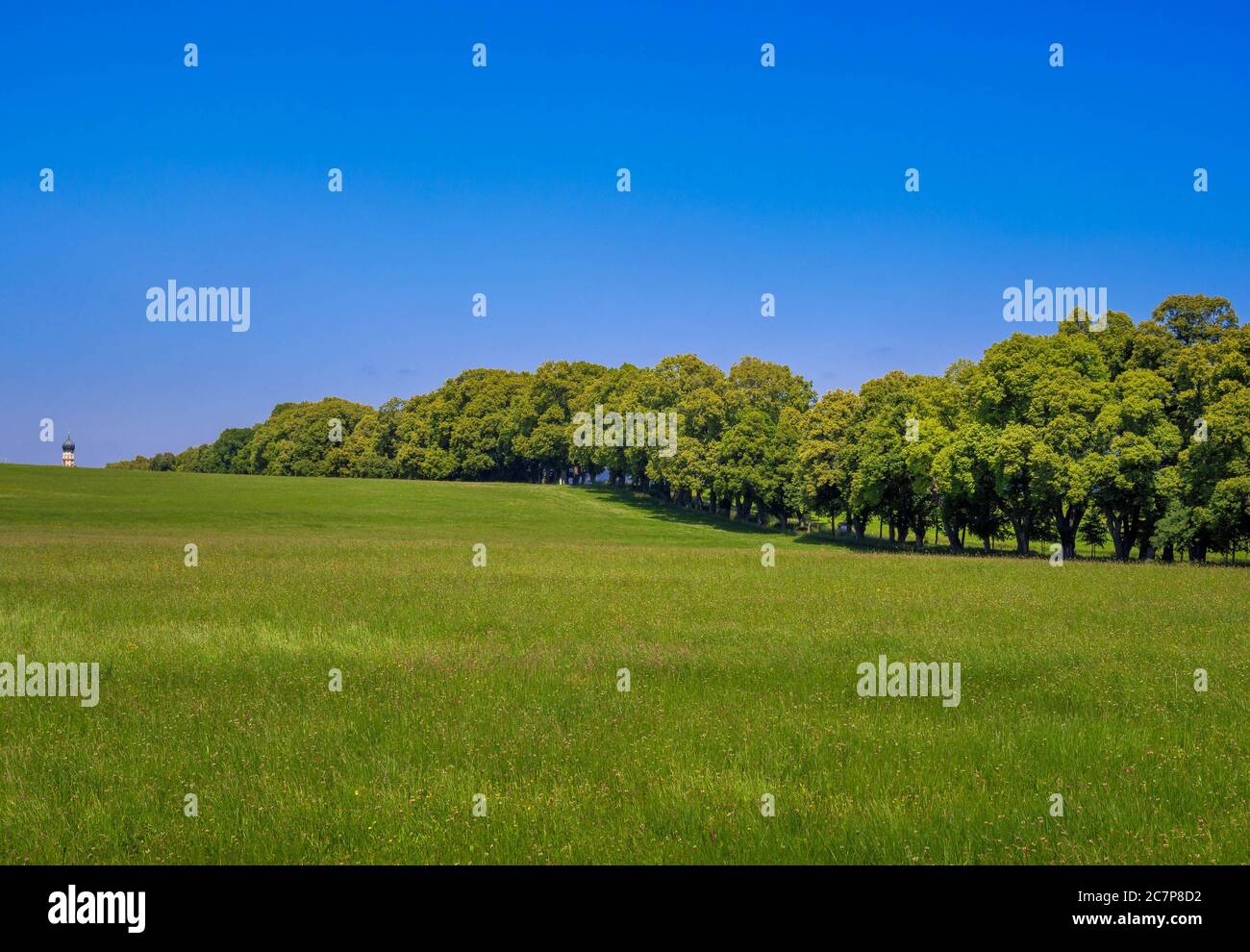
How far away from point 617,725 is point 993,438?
47527mm

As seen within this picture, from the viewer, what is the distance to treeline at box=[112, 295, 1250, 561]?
1791 inches

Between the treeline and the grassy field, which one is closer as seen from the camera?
the grassy field

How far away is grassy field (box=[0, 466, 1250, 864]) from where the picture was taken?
8320 millimetres

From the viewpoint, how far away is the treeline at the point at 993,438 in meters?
45.5

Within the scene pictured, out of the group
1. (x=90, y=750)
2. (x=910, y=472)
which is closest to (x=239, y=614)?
(x=90, y=750)

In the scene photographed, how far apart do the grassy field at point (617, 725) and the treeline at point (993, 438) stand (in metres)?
17.7

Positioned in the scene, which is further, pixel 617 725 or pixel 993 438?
pixel 993 438

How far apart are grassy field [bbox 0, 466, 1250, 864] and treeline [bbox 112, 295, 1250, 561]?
17661 mm

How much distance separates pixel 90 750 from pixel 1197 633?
23437mm

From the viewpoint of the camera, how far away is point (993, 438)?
52688 mm

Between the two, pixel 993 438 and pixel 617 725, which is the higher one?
pixel 993 438

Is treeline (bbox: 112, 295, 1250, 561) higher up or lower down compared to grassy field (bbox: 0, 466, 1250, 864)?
higher up
